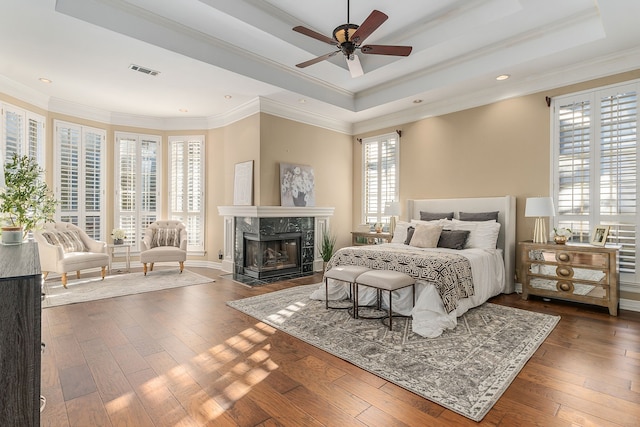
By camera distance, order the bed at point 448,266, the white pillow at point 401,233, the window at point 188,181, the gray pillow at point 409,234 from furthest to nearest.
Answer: the window at point 188,181 → the white pillow at point 401,233 → the gray pillow at point 409,234 → the bed at point 448,266

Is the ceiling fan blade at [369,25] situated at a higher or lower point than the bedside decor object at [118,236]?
higher

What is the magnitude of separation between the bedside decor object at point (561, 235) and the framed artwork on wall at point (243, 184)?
14.8 ft

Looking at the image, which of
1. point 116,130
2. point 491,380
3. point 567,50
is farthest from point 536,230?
point 116,130

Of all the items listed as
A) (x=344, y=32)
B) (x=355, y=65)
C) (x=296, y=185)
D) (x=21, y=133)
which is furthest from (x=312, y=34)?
(x=21, y=133)

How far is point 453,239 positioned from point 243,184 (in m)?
3.64

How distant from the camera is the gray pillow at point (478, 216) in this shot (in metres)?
4.76

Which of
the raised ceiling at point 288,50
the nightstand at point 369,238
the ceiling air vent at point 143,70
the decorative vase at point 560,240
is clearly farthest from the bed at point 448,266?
the ceiling air vent at point 143,70

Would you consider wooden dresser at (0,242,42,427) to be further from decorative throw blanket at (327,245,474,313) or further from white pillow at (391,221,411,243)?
white pillow at (391,221,411,243)

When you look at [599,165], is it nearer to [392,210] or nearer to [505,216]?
[505,216]

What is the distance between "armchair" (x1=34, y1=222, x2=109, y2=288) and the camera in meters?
4.75

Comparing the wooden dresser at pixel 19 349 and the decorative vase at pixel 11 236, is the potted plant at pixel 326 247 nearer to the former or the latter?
the decorative vase at pixel 11 236

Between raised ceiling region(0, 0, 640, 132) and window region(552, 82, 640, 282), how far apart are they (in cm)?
38

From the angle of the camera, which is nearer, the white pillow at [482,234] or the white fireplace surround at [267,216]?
the white pillow at [482,234]

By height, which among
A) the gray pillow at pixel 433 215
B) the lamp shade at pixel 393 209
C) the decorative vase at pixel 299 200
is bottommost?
the gray pillow at pixel 433 215
